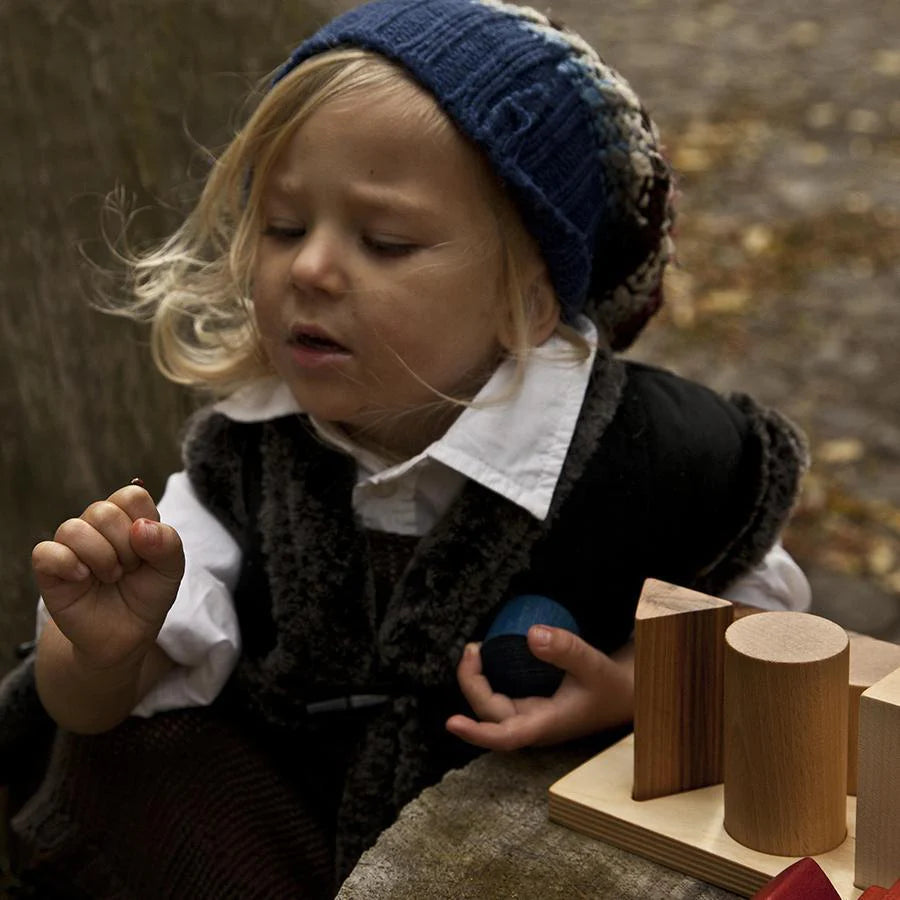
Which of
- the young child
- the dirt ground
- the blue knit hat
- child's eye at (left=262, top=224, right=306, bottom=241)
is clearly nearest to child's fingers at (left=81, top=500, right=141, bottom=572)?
the young child

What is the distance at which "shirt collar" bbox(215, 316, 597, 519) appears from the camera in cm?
189

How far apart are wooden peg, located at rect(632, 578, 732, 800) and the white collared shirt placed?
1.15ft

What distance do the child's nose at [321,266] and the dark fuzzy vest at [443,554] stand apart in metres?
0.29

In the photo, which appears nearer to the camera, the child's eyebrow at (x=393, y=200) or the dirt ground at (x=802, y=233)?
the child's eyebrow at (x=393, y=200)

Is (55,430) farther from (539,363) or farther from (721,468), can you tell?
(721,468)

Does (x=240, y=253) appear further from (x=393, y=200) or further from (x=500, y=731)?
(x=500, y=731)

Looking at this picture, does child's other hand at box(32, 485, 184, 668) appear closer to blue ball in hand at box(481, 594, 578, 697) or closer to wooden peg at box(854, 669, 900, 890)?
blue ball in hand at box(481, 594, 578, 697)

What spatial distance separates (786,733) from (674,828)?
18 cm

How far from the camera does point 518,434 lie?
1.92 m

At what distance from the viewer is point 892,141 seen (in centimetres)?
638

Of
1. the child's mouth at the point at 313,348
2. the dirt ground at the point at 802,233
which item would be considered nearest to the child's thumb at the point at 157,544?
the child's mouth at the point at 313,348

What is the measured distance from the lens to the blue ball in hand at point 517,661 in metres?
1.80

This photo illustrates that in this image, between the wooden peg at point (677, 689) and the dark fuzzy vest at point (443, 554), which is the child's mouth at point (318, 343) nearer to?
the dark fuzzy vest at point (443, 554)

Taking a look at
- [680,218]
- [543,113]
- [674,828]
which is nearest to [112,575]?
[674,828]
